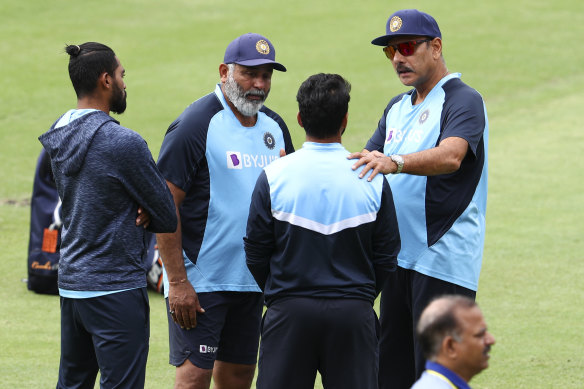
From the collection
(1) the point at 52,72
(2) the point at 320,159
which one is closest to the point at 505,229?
(2) the point at 320,159

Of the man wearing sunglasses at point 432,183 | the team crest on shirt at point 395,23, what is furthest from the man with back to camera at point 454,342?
the team crest on shirt at point 395,23

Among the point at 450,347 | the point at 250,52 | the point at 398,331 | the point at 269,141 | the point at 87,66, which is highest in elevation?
the point at 250,52

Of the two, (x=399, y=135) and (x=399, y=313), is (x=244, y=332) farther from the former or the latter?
(x=399, y=135)

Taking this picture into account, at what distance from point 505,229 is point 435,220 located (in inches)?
246

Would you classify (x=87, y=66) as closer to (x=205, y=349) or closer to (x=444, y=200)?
(x=205, y=349)

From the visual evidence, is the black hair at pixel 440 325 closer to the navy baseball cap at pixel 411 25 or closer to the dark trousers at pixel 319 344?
the dark trousers at pixel 319 344

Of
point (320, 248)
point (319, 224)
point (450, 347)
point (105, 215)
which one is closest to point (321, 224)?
point (319, 224)

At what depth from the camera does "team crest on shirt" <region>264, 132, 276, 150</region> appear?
18.1ft

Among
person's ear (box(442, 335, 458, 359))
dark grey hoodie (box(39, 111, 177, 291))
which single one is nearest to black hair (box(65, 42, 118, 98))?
dark grey hoodie (box(39, 111, 177, 291))

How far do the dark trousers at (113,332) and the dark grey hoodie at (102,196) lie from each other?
3.2 inches

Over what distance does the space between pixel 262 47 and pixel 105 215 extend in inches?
56.8

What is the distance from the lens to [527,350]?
755 cm

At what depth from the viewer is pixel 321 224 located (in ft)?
14.5

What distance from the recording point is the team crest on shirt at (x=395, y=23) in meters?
5.42
